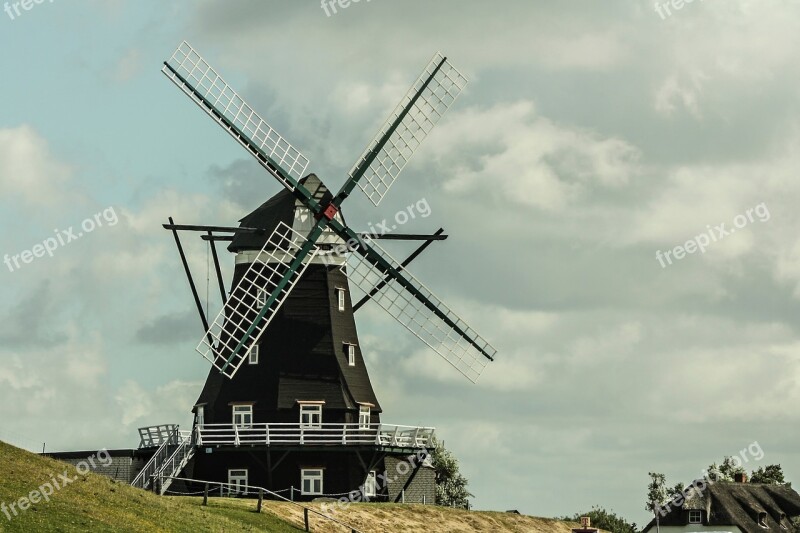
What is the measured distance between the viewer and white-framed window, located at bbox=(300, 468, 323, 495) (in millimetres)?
63188

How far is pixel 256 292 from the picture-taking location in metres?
64.7

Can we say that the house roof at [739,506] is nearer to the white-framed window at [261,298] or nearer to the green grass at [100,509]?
the white-framed window at [261,298]

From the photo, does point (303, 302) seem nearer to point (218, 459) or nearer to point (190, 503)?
point (218, 459)

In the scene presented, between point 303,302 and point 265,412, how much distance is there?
543 centimetres

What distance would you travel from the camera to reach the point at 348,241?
215ft

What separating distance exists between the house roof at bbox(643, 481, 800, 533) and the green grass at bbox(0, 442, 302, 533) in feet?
164

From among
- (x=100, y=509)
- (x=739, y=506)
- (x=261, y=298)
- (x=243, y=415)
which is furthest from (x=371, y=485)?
(x=739, y=506)

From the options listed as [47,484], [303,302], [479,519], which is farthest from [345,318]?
[47,484]

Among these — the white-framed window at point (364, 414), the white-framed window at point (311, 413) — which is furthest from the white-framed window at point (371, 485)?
the white-framed window at point (311, 413)

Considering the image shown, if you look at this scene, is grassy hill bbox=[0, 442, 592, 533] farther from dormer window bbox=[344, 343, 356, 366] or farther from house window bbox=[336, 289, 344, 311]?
house window bbox=[336, 289, 344, 311]

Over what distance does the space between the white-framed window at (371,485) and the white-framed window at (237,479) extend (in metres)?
5.52

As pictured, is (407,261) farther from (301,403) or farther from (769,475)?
(769,475)

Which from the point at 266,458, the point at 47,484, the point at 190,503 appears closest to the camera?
the point at 47,484

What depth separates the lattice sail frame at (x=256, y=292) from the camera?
2488 inches
